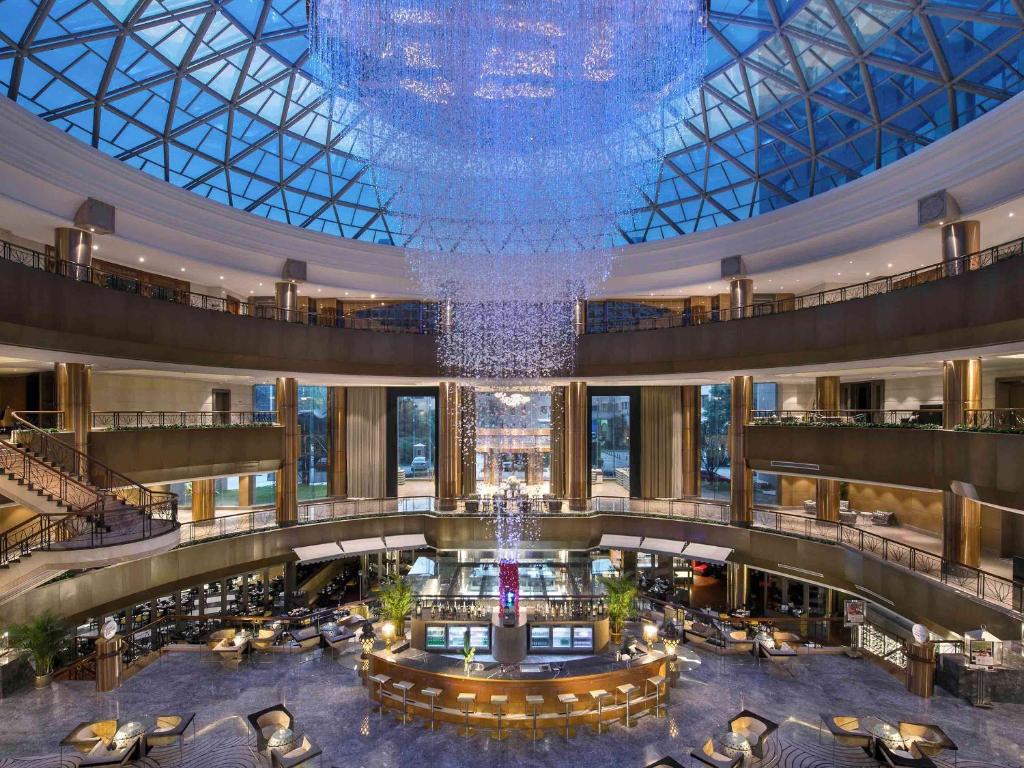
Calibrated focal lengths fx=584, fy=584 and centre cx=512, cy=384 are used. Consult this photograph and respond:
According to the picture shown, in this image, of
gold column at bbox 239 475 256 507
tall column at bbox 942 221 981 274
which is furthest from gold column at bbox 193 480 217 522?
tall column at bbox 942 221 981 274

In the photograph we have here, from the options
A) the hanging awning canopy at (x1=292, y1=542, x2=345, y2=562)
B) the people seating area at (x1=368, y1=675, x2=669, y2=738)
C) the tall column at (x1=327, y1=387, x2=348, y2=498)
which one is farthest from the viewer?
the tall column at (x1=327, y1=387, x2=348, y2=498)

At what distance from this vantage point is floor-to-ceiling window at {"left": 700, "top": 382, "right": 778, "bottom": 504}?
2914 centimetres

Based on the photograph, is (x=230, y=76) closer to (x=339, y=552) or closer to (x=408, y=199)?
(x=408, y=199)

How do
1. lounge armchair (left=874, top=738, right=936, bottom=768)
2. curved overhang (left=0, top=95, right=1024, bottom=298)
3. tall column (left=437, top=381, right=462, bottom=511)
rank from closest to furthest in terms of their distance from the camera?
lounge armchair (left=874, top=738, right=936, bottom=768) → curved overhang (left=0, top=95, right=1024, bottom=298) → tall column (left=437, top=381, right=462, bottom=511)

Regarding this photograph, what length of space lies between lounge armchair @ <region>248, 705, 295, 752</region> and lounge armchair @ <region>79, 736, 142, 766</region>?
6.06 feet

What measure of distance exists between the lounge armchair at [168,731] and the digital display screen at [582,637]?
30.2ft

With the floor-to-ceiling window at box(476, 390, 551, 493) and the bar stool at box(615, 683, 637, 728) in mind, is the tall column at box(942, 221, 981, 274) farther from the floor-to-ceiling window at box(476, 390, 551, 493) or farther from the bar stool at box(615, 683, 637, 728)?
the floor-to-ceiling window at box(476, 390, 551, 493)

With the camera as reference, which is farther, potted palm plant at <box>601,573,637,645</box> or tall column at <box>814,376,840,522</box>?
tall column at <box>814,376,840,522</box>

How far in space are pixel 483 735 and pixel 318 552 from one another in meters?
11.9

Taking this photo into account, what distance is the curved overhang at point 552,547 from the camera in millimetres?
14312

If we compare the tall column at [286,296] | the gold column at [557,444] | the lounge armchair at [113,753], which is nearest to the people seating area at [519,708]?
the lounge armchair at [113,753]

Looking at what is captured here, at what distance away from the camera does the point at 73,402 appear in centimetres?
1612

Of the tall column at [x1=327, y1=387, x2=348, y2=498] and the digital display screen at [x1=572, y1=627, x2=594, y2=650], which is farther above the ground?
the tall column at [x1=327, y1=387, x2=348, y2=498]

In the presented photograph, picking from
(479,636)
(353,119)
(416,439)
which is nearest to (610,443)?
(416,439)
